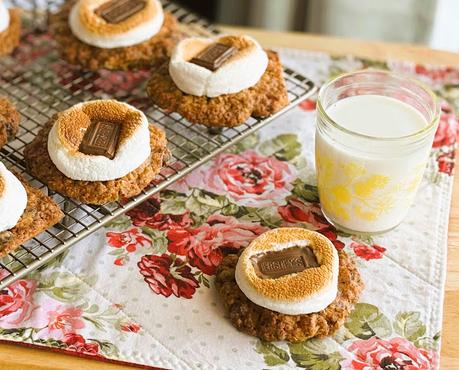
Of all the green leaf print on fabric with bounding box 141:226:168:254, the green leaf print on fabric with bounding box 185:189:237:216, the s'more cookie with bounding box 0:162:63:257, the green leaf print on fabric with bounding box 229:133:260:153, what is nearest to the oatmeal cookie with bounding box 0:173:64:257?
the s'more cookie with bounding box 0:162:63:257

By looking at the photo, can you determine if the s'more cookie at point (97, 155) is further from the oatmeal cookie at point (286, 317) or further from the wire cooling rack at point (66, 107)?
the oatmeal cookie at point (286, 317)

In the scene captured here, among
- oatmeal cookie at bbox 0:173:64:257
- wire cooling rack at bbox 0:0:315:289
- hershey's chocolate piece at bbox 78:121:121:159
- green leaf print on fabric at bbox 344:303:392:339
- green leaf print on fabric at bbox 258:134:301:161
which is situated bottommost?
green leaf print on fabric at bbox 344:303:392:339

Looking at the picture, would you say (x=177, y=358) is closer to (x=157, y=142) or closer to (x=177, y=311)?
(x=177, y=311)

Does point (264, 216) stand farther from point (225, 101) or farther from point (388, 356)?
A: point (388, 356)

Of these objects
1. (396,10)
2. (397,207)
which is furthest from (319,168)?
(396,10)

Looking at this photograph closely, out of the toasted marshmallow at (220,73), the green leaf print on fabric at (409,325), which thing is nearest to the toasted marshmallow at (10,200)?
the toasted marshmallow at (220,73)

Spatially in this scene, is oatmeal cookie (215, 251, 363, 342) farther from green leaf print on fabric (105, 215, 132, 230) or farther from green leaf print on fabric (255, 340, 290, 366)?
green leaf print on fabric (105, 215, 132, 230)

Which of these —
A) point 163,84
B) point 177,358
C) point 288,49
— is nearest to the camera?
point 177,358
